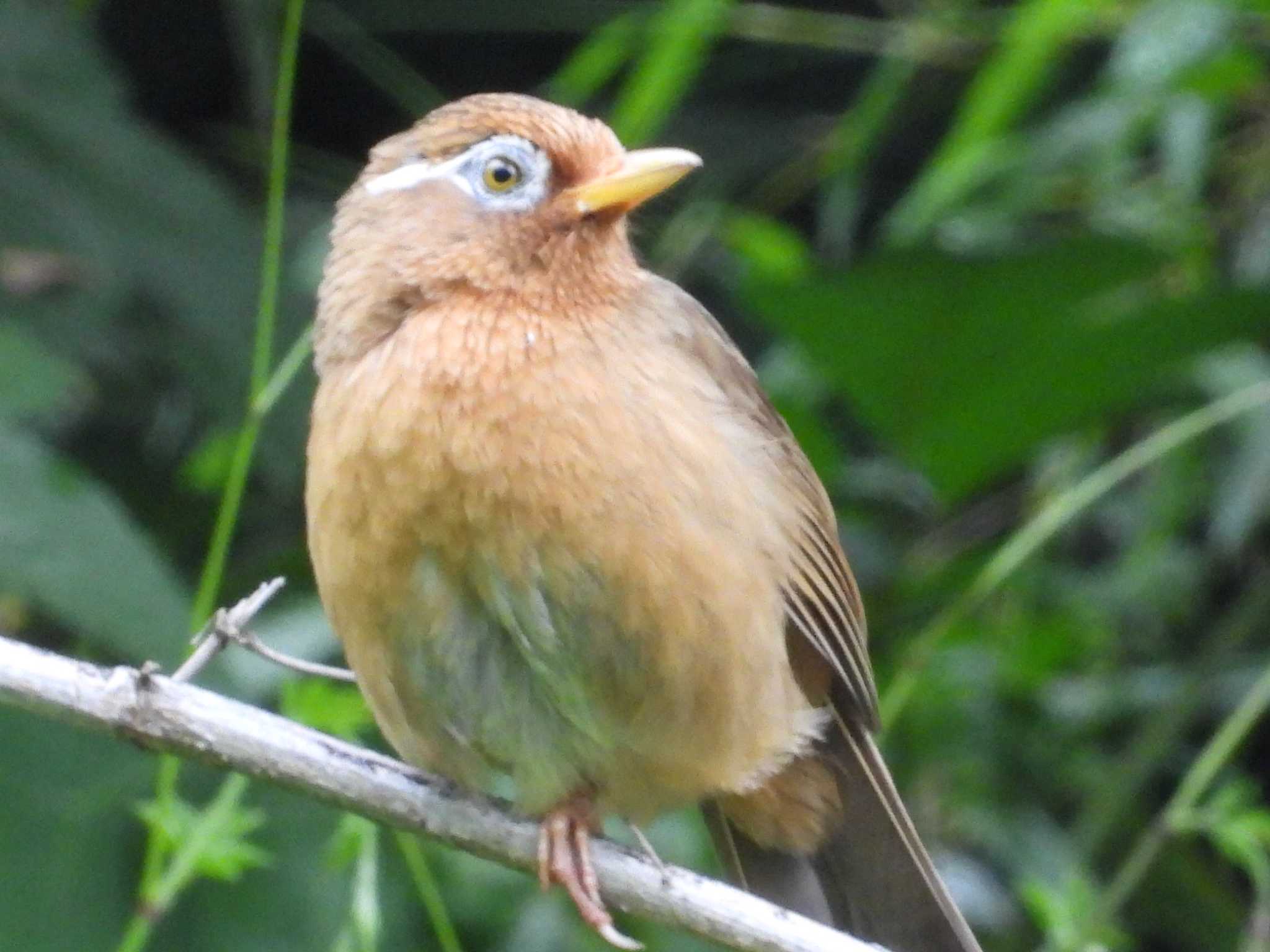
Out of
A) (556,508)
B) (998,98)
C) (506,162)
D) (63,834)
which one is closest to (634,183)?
(506,162)

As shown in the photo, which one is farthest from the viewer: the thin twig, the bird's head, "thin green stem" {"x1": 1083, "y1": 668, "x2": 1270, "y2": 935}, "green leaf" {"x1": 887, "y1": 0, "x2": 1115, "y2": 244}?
"green leaf" {"x1": 887, "y1": 0, "x2": 1115, "y2": 244}

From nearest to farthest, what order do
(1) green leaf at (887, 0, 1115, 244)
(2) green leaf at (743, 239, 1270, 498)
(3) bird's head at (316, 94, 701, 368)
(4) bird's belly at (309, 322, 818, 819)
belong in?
(4) bird's belly at (309, 322, 818, 819) → (3) bird's head at (316, 94, 701, 368) → (1) green leaf at (887, 0, 1115, 244) → (2) green leaf at (743, 239, 1270, 498)

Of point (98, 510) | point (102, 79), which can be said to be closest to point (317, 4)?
point (102, 79)

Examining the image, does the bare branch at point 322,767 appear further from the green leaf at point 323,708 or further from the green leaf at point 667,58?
the green leaf at point 667,58

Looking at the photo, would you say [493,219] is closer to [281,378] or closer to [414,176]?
[414,176]

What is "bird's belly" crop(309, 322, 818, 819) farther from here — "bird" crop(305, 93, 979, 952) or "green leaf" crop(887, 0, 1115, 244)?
"green leaf" crop(887, 0, 1115, 244)

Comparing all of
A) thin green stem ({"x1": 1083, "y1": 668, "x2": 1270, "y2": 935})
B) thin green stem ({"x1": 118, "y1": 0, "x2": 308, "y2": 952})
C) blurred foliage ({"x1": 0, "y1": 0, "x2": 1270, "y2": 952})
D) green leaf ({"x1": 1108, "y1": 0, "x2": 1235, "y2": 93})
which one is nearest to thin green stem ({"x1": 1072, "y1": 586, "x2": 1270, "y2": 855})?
blurred foliage ({"x1": 0, "y1": 0, "x2": 1270, "y2": 952})

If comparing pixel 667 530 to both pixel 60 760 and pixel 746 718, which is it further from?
pixel 60 760
